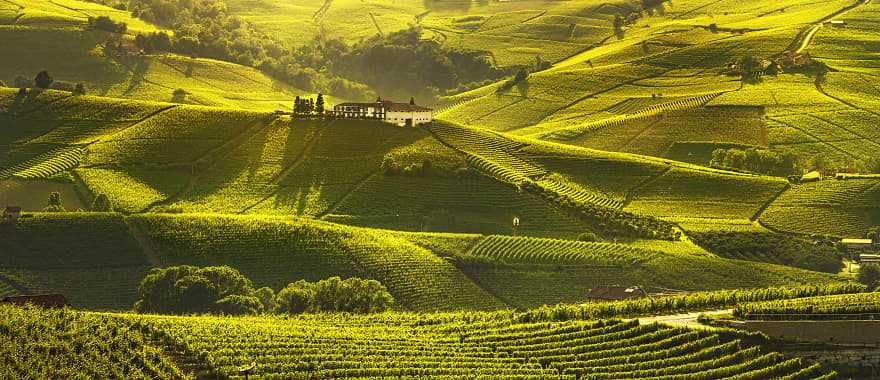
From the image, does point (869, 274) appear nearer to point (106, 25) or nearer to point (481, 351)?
point (481, 351)

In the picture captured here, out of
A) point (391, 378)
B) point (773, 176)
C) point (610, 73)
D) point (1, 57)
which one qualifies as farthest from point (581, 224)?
point (1, 57)

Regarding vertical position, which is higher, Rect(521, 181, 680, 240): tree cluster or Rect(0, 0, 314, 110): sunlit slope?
Rect(521, 181, 680, 240): tree cluster

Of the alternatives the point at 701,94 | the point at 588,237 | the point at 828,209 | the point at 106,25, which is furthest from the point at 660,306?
the point at 106,25

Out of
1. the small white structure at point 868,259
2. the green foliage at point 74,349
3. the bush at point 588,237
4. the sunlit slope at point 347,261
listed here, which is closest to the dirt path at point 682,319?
the sunlit slope at point 347,261

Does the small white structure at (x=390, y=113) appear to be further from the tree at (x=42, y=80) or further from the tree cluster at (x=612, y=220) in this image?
the tree at (x=42, y=80)

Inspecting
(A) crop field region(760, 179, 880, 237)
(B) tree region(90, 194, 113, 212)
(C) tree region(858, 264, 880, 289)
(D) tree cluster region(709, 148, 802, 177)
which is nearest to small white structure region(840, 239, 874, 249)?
(A) crop field region(760, 179, 880, 237)

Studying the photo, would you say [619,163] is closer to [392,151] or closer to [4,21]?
[392,151]

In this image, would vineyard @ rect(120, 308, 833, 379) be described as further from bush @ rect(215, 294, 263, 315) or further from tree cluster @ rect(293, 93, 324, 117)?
tree cluster @ rect(293, 93, 324, 117)
